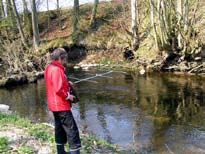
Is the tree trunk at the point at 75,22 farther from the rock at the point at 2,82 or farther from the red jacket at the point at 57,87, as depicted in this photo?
the red jacket at the point at 57,87

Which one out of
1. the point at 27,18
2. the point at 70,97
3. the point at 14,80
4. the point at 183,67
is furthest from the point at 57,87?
the point at 27,18

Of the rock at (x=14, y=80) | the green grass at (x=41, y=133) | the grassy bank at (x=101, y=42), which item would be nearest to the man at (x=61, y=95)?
the green grass at (x=41, y=133)

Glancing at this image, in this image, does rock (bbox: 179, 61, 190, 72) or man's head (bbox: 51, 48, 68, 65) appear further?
rock (bbox: 179, 61, 190, 72)

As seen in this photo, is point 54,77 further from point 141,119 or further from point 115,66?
point 115,66

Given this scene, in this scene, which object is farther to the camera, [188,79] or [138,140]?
[188,79]

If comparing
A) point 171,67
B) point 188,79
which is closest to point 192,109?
point 188,79

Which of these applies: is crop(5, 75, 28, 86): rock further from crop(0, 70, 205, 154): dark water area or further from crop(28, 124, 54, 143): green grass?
crop(28, 124, 54, 143): green grass

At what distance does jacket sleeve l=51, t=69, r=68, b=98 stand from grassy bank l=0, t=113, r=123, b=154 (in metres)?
1.57

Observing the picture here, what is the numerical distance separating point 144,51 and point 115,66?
233 cm

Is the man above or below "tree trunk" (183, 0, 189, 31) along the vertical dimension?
below

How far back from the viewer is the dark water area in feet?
33.0

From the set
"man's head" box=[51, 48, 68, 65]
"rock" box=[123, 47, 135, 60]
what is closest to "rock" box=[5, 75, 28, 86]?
"rock" box=[123, 47, 135, 60]

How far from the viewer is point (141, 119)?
12359mm

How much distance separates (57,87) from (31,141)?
75.6 inches
